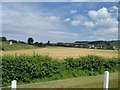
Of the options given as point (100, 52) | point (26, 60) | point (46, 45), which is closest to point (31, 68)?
point (26, 60)

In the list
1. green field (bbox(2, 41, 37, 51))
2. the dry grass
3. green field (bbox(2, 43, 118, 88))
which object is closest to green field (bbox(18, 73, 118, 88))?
green field (bbox(2, 43, 118, 88))

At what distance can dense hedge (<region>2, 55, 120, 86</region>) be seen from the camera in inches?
308

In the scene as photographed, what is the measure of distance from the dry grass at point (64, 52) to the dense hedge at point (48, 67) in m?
0.16

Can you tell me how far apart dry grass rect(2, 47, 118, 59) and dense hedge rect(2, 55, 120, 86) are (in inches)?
6.3

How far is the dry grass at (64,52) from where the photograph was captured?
8.76m

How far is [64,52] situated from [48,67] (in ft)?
3.58

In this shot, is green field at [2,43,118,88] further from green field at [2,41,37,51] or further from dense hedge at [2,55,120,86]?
dense hedge at [2,55,120,86]

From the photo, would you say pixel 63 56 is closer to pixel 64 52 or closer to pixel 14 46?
pixel 64 52

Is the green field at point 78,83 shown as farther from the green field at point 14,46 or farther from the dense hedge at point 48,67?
the green field at point 14,46

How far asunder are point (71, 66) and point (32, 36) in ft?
7.01

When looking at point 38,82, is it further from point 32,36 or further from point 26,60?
point 32,36

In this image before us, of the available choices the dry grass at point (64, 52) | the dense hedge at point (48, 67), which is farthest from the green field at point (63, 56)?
the dense hedge at point (48, 67)

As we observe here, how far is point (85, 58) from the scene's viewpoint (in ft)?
32.9

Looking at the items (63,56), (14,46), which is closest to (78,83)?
(63,56)
